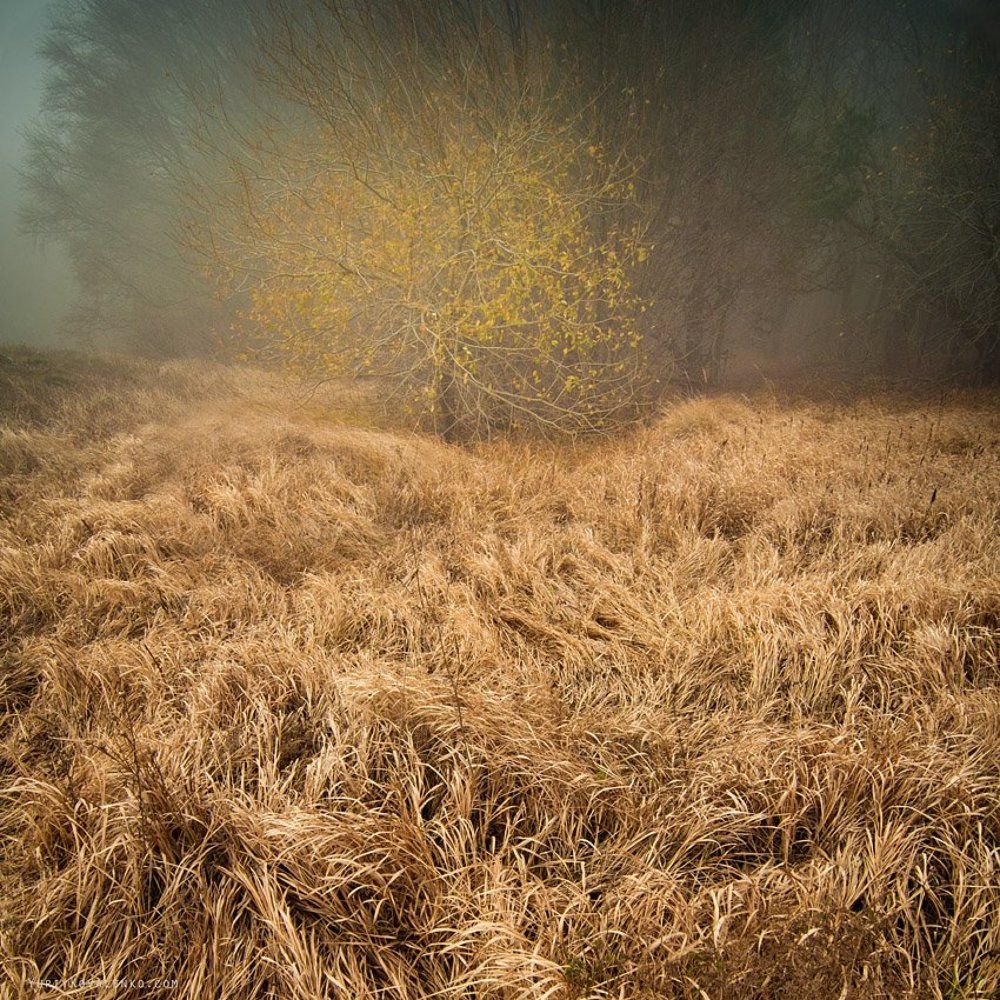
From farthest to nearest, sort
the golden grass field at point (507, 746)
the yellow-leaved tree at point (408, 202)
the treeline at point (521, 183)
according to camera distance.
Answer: the treeline at point (521, 183)
the yellow-leaved tree at point (408, 202)
the golden grass field at point (507, 746)

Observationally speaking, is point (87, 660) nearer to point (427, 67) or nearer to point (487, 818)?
point (487, 818)

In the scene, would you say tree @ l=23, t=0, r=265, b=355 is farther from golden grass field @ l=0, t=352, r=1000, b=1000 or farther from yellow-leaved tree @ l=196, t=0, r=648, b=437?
golden grass field @ l=0, t=352, r=1000, b=1000

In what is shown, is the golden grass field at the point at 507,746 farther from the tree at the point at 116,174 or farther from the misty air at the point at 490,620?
the tree at the point at 116,174

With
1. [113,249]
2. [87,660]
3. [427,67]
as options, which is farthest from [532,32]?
[113,249]

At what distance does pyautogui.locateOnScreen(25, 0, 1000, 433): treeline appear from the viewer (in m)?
5.11

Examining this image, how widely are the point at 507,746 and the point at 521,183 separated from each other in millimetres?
5516

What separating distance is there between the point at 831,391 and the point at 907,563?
8.10 m

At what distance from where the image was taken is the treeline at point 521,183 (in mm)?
5109

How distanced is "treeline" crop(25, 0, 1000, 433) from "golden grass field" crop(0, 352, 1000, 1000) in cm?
301

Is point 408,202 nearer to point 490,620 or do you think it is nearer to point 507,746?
point 490,620

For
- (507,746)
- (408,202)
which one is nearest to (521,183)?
(408,202)

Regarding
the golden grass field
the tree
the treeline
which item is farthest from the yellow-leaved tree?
the tree

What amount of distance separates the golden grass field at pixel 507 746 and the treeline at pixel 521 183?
3.01m

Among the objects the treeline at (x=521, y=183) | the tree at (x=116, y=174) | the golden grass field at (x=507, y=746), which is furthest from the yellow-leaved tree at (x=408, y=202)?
the tree at (x=116, y=174)
